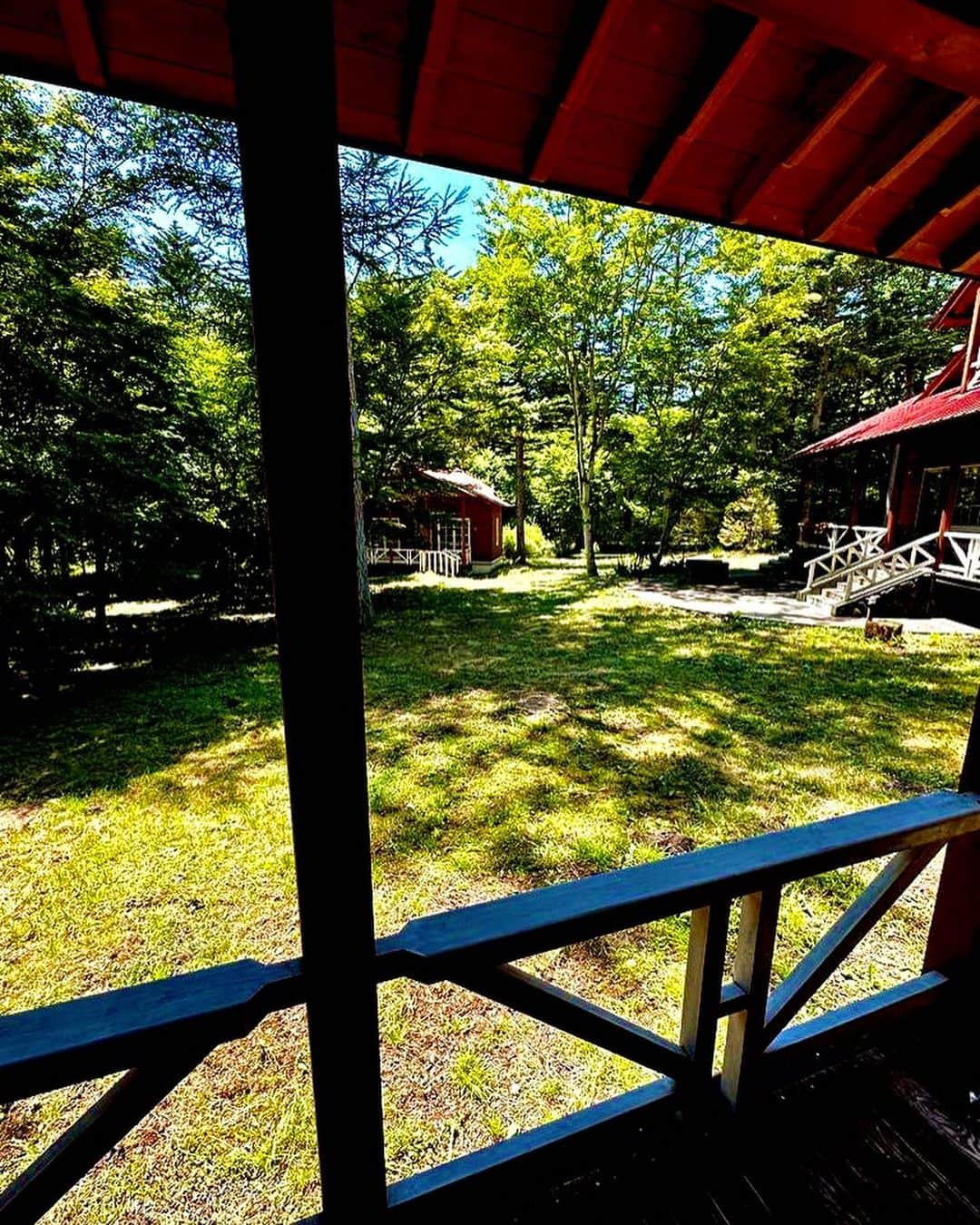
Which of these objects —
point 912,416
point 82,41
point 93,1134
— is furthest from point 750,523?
point 93,1134

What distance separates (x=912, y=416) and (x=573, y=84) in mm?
13502

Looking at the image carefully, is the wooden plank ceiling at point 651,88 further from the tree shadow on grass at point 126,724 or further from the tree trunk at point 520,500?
the tree trunk at point 520,500

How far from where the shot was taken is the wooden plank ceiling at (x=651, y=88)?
3.73ft

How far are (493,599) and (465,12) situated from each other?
470 inches

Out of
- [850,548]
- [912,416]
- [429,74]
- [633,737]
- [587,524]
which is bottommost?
[633,737]

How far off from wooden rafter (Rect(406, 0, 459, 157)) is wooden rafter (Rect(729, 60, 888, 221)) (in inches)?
38.4

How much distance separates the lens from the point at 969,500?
1354 cm

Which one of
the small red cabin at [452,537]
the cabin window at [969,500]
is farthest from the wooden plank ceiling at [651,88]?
the cabin window at [969,500]

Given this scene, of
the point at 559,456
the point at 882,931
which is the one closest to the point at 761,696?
the point at 882,931

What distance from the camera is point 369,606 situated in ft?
33.4

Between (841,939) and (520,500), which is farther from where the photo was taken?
(520,500)

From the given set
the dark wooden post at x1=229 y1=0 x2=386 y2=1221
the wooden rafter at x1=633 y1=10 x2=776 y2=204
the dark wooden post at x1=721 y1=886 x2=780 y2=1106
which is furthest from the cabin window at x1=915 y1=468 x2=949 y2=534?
the dark wooden post at x1=229 y1=0 x2=386 y2=1221

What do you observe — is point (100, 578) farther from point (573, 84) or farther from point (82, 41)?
point (573, 84)

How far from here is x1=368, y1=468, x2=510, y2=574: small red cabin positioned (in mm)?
17062
